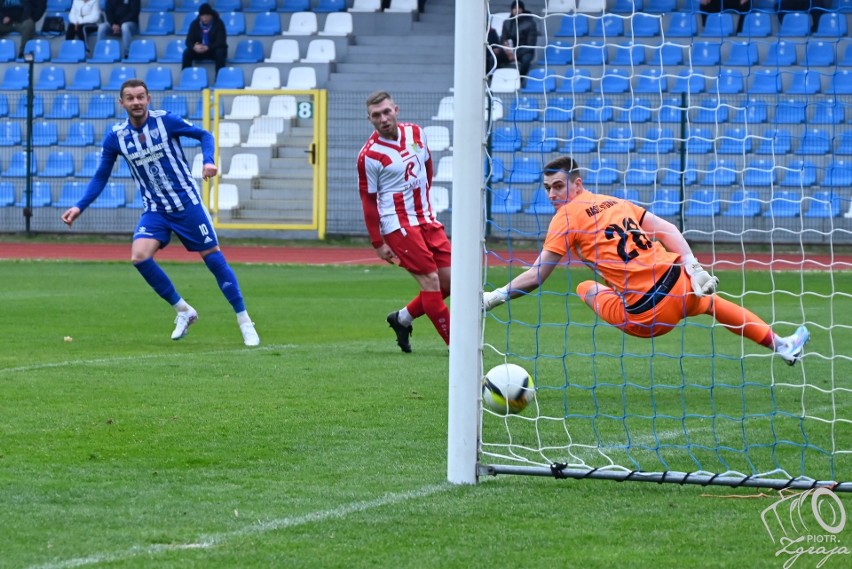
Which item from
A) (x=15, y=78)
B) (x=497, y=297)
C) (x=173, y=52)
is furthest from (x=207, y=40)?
(x=497, y=297)

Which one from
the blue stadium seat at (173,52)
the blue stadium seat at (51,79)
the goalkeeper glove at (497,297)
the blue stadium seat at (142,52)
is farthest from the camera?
the blue stadium seat at (173,52)

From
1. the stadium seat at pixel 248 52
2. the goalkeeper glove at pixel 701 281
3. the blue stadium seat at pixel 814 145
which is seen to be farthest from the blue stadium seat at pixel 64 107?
the goalkeeper glove at pixel 701 281

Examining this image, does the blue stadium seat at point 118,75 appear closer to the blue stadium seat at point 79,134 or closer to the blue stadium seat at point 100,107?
the blue stadium seat at point 100,107

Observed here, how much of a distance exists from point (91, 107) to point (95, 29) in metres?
3.34

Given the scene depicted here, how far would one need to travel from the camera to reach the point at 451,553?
14.5ft

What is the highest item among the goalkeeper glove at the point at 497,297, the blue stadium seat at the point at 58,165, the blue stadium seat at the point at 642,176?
the goalkeeper glove at the point at 497,297

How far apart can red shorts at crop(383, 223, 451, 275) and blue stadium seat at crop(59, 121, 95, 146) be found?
16.9 meters

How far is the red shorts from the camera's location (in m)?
10.1

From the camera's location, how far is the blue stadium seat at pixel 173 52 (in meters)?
27.2

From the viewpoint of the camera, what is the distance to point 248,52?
A: 26.8 m

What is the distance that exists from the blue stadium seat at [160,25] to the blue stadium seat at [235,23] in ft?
3.76

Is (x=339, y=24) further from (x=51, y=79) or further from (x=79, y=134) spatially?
(x=51, y=79)

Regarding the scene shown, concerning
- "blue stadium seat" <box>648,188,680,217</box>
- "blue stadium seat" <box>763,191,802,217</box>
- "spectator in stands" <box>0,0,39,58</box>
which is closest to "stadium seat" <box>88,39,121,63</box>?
"spectator in stands" <box>0,0,39,58</box>

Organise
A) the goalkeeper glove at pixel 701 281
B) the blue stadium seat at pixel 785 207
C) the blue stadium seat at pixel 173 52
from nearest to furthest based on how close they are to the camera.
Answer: the goalkeeper glove at pixel 701 281
the blue stadium seat at pixel 785 207
the blue stadium seat at pixel 173 52
